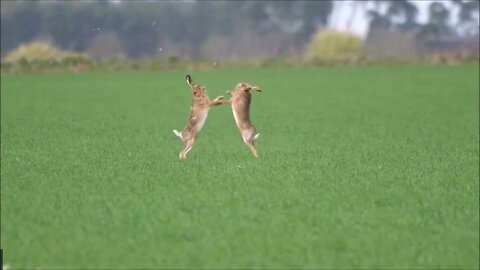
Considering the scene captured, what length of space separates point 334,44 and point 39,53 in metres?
20.3

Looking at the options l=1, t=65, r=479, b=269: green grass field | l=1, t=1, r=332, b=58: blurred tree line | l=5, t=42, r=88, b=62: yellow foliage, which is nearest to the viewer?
l=1, t=65, r=479, b=269: green grass field

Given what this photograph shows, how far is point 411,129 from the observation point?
62.2 ft

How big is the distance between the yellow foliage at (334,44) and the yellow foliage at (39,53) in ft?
55.2

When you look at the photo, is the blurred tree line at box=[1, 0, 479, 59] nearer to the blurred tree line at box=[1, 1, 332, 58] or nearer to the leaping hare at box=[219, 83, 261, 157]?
the blurred tree line at box=[1, 1, 332, 58]

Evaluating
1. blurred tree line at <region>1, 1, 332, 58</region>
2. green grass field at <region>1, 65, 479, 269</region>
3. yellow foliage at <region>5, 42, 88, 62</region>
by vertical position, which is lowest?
green grass field at <region>1, 65, 479, 269</region>

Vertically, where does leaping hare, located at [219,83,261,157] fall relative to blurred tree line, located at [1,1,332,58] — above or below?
below

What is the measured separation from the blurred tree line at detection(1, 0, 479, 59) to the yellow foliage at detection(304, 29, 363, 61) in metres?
0.65

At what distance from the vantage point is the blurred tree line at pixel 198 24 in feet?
153

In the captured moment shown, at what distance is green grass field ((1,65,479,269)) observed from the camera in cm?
707

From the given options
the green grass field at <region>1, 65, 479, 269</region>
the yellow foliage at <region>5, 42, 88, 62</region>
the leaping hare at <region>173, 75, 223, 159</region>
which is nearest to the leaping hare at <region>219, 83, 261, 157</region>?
the leaping hare at <region>173, 75, 223, 159</region>

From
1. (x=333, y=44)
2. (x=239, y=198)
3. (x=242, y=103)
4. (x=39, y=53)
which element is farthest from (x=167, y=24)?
(x=239, y=198)

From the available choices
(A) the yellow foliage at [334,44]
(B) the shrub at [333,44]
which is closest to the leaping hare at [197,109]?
(B) the shrub at [333,44]

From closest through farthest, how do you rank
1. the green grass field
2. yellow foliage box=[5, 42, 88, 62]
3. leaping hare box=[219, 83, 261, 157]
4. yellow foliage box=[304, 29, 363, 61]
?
the green grass field < leaping hare box=[219, 83, 261, 157] < yellow foliage box=[5, 42, 88, 62] < yellow foliage box=[304, 29, 363, 61]

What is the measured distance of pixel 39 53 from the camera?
49.2 meters
